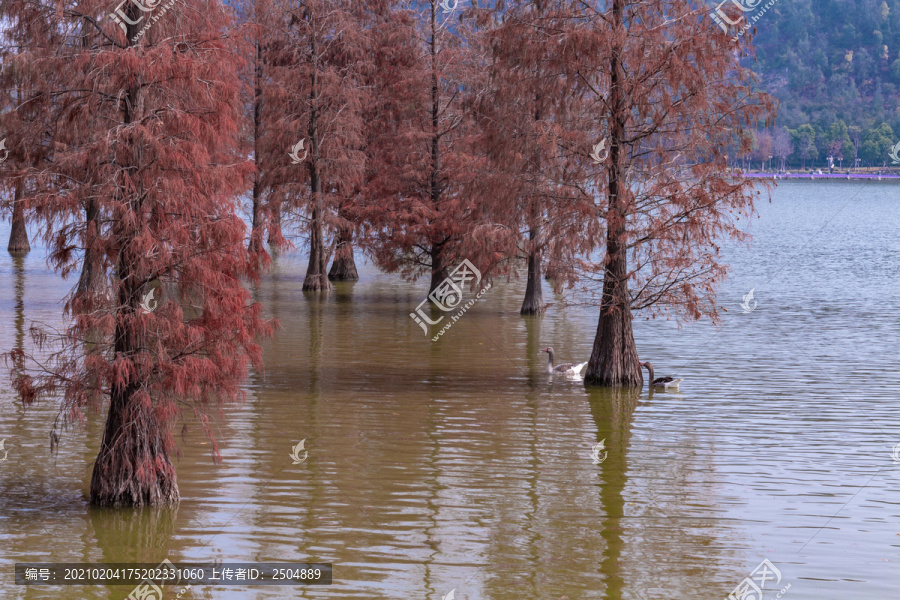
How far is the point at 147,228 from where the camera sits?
1140 cm

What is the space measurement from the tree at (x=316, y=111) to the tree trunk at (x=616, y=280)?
16.7 m

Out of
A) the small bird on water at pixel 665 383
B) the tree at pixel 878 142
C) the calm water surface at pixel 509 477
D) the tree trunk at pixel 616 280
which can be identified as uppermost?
the tree at pixel 878 142

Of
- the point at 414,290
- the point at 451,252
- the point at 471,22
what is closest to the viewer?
the point at 451,252

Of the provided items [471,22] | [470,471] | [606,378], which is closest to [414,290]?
[471,22]

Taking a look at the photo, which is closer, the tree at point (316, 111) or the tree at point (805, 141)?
the tree at point (316, 111)

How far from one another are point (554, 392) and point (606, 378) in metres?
1.19

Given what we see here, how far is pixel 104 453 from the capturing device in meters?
11.9

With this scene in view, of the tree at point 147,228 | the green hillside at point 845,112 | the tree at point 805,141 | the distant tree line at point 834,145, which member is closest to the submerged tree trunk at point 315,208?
the tree at point 147,228

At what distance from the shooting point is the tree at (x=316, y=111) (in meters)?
35.4

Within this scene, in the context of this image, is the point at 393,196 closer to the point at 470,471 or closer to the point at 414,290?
the point at 414,290

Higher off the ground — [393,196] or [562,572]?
[393,196]

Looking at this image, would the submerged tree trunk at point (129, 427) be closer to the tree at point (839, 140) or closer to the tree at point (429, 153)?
the tree at point (429, 153)

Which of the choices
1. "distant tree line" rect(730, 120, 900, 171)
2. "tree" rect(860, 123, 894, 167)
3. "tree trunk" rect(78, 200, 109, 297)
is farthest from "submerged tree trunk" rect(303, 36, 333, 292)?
"tree" rect(860, 123, 894, 167)

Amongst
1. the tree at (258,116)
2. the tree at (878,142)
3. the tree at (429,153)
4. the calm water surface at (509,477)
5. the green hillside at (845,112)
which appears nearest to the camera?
the calm water surface at (509,477)
